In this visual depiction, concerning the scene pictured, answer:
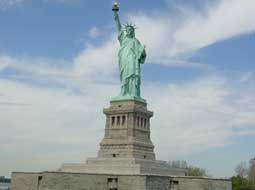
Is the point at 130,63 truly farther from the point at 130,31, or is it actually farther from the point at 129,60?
the point at 130,31

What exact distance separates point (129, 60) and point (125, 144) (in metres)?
8.08

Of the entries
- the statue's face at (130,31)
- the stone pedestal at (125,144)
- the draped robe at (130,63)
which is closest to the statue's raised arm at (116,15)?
the draped robe at (130,63)

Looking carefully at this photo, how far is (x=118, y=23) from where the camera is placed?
148 ft

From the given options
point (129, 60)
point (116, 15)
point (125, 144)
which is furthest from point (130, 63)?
point (125, 144)

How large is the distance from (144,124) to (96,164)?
657 cm

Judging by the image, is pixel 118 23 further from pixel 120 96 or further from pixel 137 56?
pixel 120 96

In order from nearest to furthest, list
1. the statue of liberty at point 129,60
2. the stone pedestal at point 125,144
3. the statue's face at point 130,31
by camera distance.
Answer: the stone pedestal at point 125,144 → the statue of liberty at point 129,60 → the statue's face at point 130,31

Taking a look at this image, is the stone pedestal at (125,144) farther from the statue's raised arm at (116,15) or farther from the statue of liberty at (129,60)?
the statue's raised arm at (116,15)

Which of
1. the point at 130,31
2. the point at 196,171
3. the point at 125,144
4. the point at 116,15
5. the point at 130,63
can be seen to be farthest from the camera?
the point at 196,171

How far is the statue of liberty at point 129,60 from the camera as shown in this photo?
43062 mm

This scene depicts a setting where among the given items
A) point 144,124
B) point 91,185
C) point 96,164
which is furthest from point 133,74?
point 91,185

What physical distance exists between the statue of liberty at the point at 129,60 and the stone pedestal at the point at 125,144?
120 centimetres

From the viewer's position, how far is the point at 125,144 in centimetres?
4075

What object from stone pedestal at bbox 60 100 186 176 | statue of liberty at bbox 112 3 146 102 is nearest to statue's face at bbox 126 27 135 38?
statue of liberty at bbox 112 3 146 102
